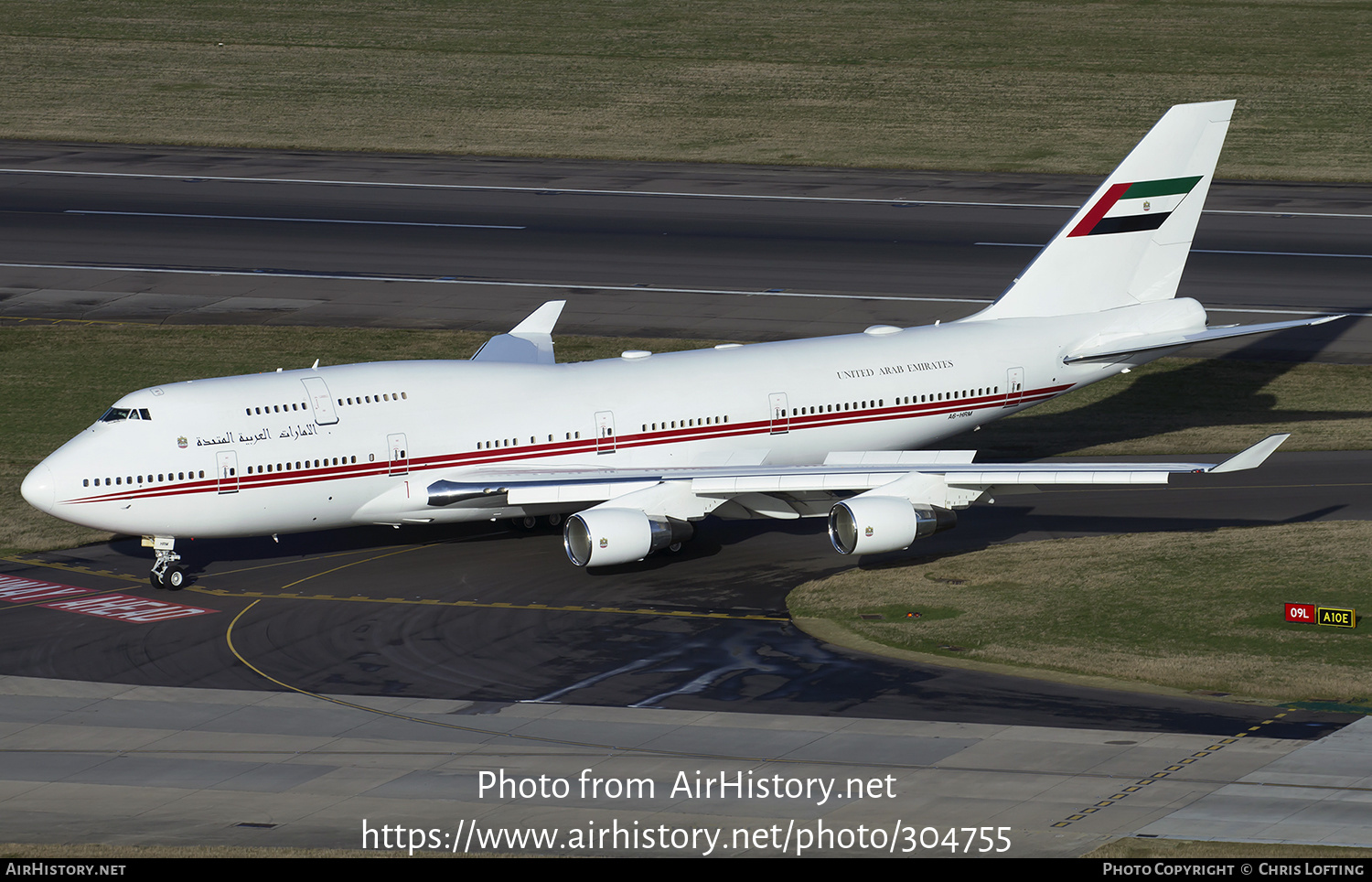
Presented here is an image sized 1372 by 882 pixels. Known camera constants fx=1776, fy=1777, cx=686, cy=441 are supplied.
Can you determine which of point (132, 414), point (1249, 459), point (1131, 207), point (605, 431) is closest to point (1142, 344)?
point (1131, 207)

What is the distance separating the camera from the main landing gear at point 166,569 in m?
49.3

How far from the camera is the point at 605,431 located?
51.8m

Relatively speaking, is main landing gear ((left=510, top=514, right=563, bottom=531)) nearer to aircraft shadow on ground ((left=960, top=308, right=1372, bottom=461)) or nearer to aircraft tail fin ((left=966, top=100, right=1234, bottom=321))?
aircraft shadow on ground ((left=960, top=308, right=1372, bottom=461))

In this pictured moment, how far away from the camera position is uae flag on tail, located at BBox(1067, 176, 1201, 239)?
58.8m

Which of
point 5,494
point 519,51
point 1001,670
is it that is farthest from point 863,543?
point 519,51

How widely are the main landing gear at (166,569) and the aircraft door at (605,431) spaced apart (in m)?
12.3

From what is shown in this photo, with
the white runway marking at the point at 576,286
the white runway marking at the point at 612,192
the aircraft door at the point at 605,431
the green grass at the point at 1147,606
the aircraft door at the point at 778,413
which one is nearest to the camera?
the green grass at the point at 1147,606

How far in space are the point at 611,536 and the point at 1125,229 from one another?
22.3 m

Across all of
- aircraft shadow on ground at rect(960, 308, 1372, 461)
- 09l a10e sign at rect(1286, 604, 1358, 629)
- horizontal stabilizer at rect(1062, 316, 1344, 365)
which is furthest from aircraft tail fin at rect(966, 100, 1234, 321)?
09l a10e sign at rect(1286, 604, 1358, 629)

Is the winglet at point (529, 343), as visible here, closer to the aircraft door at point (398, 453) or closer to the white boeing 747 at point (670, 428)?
the white boeing 747 at point (670, 428)

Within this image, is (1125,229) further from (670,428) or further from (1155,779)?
(1155,779)

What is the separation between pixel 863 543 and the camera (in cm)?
4753

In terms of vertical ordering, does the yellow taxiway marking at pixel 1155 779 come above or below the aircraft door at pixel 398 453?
below

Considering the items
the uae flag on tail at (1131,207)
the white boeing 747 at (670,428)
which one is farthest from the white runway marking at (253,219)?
the uae flag on tail at (1131,207)
